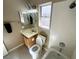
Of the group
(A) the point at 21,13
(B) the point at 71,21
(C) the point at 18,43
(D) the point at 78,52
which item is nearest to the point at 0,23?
(D) the point at 78,52

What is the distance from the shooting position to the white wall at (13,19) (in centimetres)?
208

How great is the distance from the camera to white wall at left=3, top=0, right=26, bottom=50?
2076 mm

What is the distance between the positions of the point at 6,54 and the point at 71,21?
207cm

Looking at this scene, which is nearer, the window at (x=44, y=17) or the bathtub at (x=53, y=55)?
the bathtub at (x=53, y=55)

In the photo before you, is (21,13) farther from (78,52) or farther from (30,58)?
(78,52)

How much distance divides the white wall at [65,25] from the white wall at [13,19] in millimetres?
1221

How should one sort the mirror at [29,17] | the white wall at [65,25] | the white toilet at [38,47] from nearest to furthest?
the white wall at [65,25] → the white toilet at [38,47] → the mirror at [29,17]

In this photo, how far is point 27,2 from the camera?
2385 millimetres

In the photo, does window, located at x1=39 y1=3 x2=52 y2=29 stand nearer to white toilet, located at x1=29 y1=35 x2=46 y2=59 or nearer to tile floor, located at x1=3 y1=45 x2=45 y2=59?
white toilet, located at x1=29 y1=35 x2=46 y2=59

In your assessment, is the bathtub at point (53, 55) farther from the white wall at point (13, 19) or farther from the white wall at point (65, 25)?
the white wall at point (13, 19)

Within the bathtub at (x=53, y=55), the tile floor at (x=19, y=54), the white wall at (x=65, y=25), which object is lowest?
the tile floor at (x=19, y=54)

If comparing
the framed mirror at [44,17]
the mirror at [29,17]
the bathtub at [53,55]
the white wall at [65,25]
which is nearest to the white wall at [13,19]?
the mirror at [29,17]

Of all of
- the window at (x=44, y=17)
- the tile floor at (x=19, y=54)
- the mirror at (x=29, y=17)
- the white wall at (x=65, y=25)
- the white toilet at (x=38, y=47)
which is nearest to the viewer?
the white wall at (x=65, y=25)

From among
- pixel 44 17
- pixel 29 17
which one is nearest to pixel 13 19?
pixel 29 17
